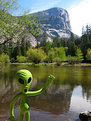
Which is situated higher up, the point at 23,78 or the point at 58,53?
the point at 58,53

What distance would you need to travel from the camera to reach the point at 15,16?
1129cm

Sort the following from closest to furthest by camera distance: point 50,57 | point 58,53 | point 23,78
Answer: point 23,78
point 50,57
point 58,53

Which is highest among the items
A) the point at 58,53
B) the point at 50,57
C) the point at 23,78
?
the point at 58,53

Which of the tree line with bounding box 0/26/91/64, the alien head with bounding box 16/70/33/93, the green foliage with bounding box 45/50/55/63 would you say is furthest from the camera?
the green foliage with bounding box 45/50/55/63

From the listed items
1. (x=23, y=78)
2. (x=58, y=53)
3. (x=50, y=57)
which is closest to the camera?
(x=23, y=78)

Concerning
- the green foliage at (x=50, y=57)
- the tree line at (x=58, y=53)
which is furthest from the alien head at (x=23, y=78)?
the green foliage at (x=50, y=57)

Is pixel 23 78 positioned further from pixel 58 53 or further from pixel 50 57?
pixel 58 53

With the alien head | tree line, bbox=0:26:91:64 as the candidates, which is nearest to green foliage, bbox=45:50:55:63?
tree line, bbox=0:26:91:64

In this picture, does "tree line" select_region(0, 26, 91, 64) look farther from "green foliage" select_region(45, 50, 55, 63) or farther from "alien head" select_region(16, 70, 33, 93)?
"alien head" select_region(16, 70, 33, 93)

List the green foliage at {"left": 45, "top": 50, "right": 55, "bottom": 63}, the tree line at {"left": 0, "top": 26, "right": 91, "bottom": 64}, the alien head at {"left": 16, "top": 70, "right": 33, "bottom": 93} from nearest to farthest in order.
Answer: the alien head at {"left": 16, "top": 70, "right": 33, "bottom": 93}, the tree line at {"left": 0, "top": 26, "right": 91, "bottom": 64}, the green foliage at {"left": 45, "top": 50, "right": 55, "bottom": 63}

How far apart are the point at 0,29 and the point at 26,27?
6.35 feet

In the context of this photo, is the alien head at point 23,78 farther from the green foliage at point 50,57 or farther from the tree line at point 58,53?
the green foliage at point 50,57

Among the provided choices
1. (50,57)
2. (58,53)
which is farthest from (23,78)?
(58,53)

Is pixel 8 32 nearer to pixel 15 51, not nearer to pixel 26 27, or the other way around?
pixel 26 27
